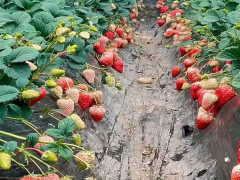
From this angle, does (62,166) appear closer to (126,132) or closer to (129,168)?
(129,168)

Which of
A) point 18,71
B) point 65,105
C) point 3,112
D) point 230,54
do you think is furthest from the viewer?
point 230,54

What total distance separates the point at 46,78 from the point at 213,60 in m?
1.45

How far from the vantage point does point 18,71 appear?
5.25 ft

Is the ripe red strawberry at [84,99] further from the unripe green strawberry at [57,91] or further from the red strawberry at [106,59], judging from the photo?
the red strawberry at [106,59]

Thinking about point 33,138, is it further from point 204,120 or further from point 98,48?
point 98,48

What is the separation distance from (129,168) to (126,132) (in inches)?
18.5

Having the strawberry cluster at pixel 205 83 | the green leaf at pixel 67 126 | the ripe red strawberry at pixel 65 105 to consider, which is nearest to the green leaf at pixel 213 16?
the strawberry cluster at pixel 205 83

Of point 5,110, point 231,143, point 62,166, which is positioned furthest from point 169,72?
point 5,110

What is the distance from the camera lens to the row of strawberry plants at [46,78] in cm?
142

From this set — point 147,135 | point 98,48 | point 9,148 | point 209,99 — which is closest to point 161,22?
point 98,48

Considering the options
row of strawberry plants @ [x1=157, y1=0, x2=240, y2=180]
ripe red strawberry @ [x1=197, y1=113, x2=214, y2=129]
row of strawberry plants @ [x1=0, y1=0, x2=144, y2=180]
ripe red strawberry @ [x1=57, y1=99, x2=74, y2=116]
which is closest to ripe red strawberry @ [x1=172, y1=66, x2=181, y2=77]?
row of strawberry plants @ [x1=157, y1=0, x2=240, y2=180]

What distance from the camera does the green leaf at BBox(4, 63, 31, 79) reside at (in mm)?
1570

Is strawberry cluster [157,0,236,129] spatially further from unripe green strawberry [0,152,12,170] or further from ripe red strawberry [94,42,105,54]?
unripe green strawberry [0,152,12,170]

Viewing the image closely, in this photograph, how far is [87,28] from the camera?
2721mm
